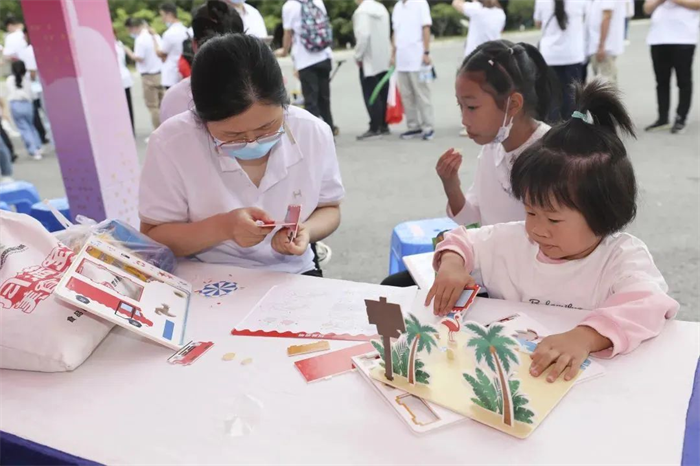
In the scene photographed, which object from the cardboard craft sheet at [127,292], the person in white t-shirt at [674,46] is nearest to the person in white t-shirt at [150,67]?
the person in white t-shirt at [674,46]

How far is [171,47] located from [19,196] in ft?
10.7

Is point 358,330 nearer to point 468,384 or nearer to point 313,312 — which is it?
point 313,312

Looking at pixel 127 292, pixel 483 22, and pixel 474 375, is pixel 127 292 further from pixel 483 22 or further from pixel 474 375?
pixel 483 22

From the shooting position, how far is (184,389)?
1045mm

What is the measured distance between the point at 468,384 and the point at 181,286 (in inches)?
29.0

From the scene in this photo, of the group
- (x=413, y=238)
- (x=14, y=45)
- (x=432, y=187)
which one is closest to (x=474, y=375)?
(x=413, y=238)

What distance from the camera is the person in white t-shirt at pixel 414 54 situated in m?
5.43

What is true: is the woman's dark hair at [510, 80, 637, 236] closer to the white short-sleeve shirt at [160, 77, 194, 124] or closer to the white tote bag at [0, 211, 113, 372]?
the white tote bag at [0, 211, 113, 372]

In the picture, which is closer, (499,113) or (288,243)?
(288,243)

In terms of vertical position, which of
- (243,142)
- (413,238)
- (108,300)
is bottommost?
(413,238)

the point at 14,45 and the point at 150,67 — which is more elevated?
the point at 14,45

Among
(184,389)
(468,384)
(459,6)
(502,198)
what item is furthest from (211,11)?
(459,6)

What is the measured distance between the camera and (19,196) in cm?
338

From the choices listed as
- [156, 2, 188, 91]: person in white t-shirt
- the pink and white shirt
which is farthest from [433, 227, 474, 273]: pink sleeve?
[156, 2, 188, 91]: person in white t-shirt
